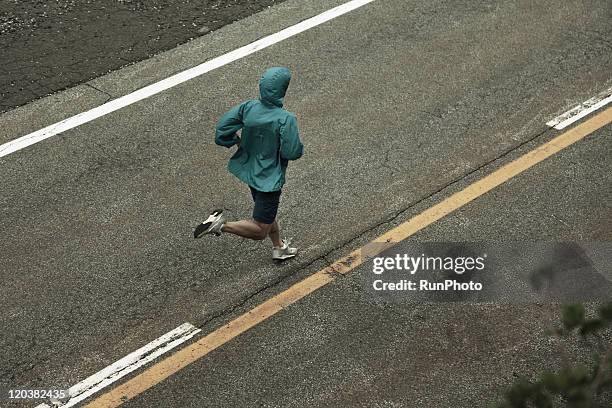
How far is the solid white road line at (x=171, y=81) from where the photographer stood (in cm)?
987

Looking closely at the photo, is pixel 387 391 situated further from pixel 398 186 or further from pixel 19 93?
pixel 19 93

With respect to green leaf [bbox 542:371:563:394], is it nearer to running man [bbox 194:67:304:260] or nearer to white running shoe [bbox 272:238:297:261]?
running man [bbox 194:67:304:260]

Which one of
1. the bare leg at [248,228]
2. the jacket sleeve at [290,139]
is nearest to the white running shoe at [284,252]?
the bare leg at [248,228]

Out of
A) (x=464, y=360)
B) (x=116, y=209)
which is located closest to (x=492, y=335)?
(x=464, y=360)

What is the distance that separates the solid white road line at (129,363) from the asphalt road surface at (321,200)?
0.25ft

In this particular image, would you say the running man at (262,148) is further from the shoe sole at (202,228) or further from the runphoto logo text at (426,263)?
the runphoto logo text at (426,263)

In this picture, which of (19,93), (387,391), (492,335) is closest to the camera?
(387,391)

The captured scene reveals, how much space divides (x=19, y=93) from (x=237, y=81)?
7.34ft

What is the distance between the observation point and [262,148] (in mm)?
7609

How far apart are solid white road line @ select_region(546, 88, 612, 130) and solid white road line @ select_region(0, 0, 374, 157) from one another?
3.12m

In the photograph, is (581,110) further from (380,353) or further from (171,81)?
(171,81)

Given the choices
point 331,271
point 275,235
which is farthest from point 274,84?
point 331,271

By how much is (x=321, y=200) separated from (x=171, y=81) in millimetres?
2663

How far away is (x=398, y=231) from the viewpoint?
8523 mm
